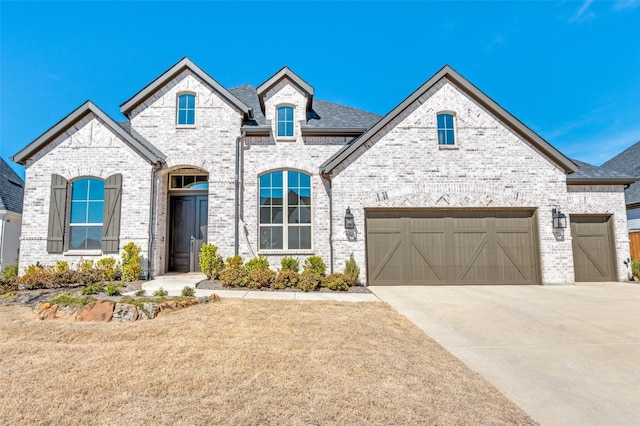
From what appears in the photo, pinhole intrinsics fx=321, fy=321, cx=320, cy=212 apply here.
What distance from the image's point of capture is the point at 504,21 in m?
13.2

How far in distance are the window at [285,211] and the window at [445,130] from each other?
4439 millimetres

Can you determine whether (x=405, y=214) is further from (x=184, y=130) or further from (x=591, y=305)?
(x=184, y=130)

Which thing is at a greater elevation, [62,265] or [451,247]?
[451,247]

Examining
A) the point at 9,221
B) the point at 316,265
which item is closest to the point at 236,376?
the point at 316,265

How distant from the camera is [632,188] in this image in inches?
516

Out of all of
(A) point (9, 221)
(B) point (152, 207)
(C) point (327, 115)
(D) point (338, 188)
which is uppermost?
(C) point (327, 115)

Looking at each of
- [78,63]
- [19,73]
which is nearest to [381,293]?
[19,73]

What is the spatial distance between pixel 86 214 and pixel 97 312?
20.3ft

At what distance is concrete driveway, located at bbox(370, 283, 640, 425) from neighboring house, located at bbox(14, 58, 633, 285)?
6.25 feet

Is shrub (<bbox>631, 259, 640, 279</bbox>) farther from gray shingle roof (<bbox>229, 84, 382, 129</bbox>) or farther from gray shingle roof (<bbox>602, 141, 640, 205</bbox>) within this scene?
gray shingle roof (<bbox>229, 84, 382, 129</bbox>)

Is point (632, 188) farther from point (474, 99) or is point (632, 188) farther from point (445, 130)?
point (445, 130)

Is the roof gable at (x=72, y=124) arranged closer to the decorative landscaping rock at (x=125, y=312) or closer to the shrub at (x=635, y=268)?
the decorative landscaping rock at (x=125, y=312)

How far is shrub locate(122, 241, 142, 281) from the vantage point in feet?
30.7

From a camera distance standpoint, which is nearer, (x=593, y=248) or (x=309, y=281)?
(x=309, y=281)
